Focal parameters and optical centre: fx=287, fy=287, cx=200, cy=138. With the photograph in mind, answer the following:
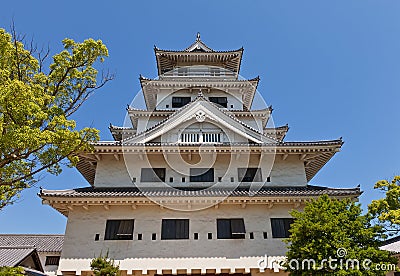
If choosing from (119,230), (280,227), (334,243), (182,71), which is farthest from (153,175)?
(182,71)

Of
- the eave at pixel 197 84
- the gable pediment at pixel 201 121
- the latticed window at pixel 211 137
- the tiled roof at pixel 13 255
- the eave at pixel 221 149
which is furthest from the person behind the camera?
the eave at pixel 197 84

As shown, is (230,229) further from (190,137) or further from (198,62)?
(198,62)

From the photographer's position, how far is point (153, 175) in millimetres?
16531

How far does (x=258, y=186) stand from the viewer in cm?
1633

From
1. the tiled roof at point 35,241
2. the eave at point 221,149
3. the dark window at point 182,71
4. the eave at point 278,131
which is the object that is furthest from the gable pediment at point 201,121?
the tiled roof at point 35,241

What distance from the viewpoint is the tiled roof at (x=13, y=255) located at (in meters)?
17.5

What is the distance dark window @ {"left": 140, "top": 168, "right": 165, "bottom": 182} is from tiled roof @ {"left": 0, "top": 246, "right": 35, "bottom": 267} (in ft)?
31.5

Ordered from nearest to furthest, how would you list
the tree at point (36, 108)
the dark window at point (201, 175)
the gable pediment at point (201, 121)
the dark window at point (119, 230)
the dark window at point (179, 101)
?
the tree at point (36, 108), the dark window at point (119, 230), the dark window at point (201, 175), the gable pediment at point (201, 121), the dark window at point (179, 101)

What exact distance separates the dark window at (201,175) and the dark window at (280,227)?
4.12m

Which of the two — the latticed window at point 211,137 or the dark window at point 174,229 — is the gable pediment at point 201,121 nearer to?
the latticed window at point 211,137

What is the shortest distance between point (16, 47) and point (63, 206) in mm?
7930

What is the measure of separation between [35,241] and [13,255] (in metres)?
14.0

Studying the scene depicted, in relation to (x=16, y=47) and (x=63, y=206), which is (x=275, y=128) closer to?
(x=63, y=206)

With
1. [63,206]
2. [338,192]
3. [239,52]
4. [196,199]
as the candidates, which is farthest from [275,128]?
[63,206]
